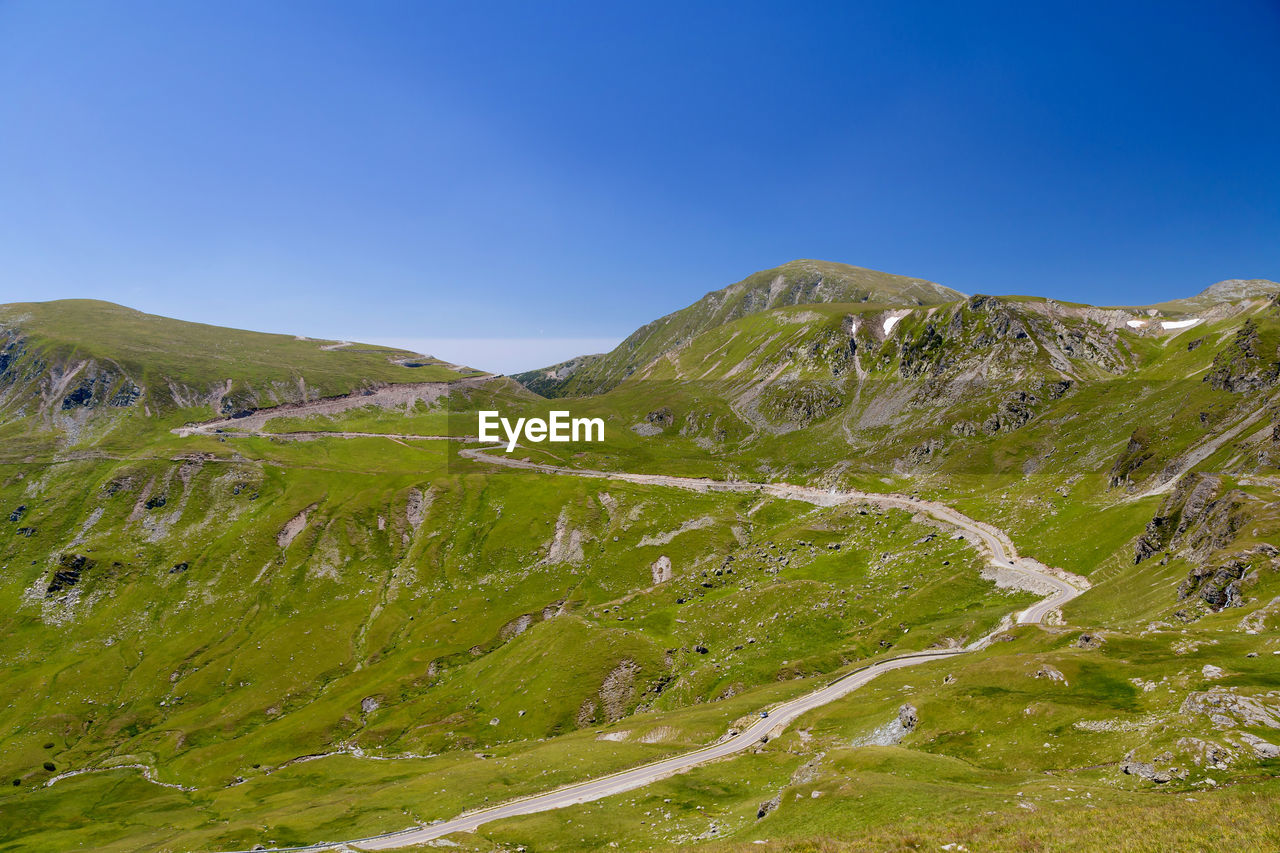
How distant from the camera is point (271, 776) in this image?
9669 cm

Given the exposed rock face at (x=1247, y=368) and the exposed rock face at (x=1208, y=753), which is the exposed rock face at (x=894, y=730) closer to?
the exposed rock face at (x=1208, y=753)

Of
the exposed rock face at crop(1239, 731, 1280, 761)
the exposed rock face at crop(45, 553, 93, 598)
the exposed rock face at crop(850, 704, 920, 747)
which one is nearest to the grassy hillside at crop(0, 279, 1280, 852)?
the exposed rock face at crop(1239, 731, 1280, 761)

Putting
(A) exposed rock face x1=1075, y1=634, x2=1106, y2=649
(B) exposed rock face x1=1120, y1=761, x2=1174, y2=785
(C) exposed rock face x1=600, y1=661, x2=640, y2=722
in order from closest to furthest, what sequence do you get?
(B) exposed rock face x1=1120, y1=761, x2=1174, y2=785 → (A) exposed rock face x1=1075, y1=634, x2=1106, y2=649 → (C) exposed rock face x1=600, y1=661, x2=640, y2=722

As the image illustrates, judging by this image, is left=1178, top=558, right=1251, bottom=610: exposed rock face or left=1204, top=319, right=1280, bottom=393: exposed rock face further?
left=1204, top=319, right=1280, bottom=393: exposed rock face

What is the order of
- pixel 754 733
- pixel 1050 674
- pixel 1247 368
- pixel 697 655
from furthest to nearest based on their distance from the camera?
pixel 1247 368 → pixel 697 655 → pixel 754 733 → pixel 1050 674

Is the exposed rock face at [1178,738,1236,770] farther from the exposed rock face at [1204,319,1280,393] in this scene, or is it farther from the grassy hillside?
the exposed rock face at [1204,319,1280,393]

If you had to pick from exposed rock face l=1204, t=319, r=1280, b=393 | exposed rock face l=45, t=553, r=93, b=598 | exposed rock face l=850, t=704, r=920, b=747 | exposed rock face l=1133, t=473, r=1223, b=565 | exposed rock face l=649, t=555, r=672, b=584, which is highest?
exposed rock face l=1204, t=319, r=1280, b=393

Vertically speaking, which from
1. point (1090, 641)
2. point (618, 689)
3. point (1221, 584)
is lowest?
point (618, 689)

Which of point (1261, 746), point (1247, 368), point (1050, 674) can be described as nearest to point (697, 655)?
point (1050, 674)

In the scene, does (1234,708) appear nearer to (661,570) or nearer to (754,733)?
(754,733)

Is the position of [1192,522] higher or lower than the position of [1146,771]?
higher

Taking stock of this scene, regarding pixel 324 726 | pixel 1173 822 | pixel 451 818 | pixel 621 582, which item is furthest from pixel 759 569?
pixel 1173 822

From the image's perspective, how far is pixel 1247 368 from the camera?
138 meters

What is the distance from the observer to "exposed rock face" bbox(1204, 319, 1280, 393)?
441 feet
